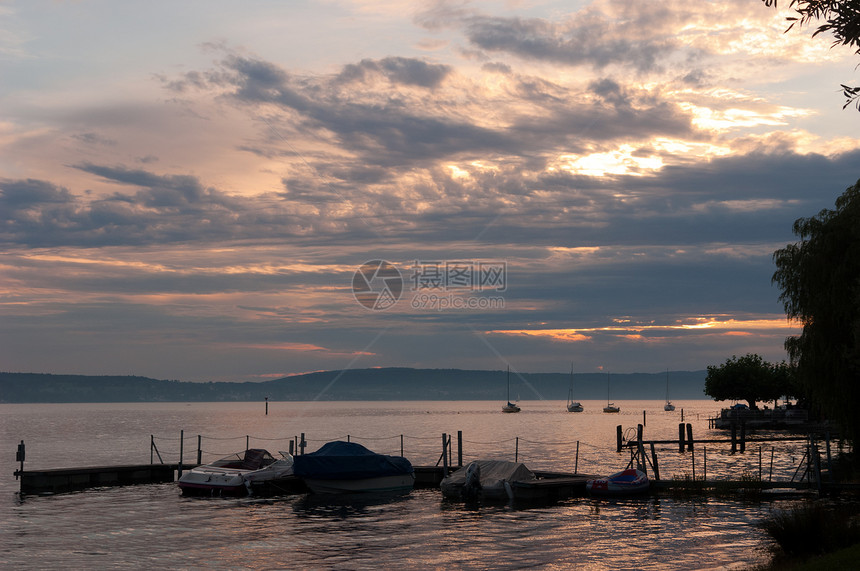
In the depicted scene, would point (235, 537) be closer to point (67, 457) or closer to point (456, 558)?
point (456, 558)

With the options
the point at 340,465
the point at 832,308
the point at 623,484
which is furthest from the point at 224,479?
the point at 832,308

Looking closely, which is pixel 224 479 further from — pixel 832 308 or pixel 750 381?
pixel 750 381

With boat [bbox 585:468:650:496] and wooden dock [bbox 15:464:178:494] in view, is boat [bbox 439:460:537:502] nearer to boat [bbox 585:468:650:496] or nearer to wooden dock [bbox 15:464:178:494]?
boat [bbox 585:468:650:496]

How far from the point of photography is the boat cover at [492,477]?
4372cm

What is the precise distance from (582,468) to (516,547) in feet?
124

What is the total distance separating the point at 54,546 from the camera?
32156 millimetres

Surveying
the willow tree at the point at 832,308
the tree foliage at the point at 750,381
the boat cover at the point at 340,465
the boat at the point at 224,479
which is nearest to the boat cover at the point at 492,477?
the boat cover at the point at 340,465

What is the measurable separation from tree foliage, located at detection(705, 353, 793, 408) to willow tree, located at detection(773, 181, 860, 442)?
8912 centimetres

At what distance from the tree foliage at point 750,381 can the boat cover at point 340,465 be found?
94908 millimetres

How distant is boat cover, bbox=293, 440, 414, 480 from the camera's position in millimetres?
46625

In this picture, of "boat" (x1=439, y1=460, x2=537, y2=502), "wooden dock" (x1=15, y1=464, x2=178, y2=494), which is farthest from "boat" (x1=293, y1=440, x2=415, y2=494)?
"wooden dock" (x1=15, y1=464, x2=178, y2=494)

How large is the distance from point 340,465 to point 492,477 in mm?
8866

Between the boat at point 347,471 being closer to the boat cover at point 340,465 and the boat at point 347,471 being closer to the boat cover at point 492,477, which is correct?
the boat cover at point 340,465

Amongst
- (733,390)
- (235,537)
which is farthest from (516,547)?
(733,390)
